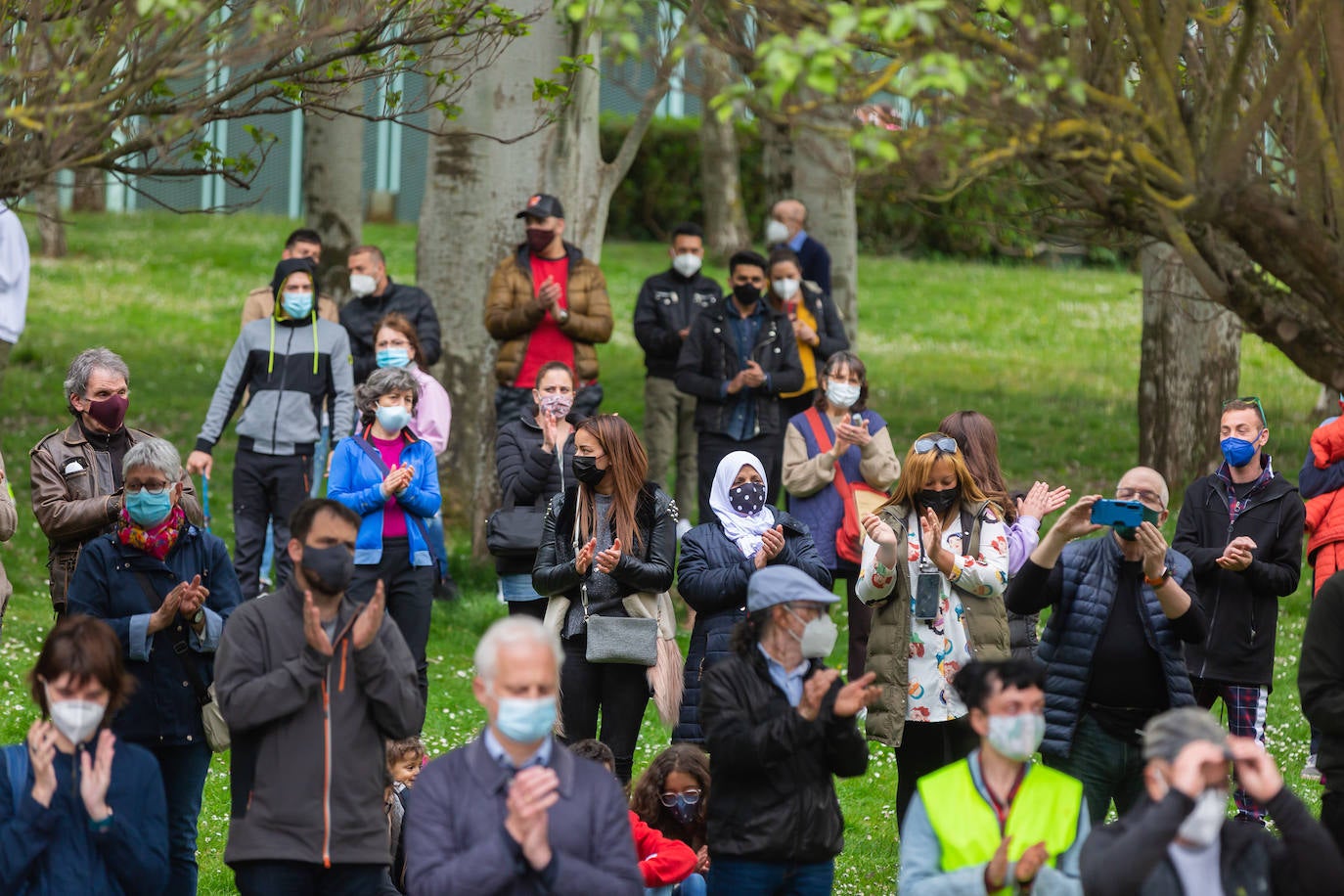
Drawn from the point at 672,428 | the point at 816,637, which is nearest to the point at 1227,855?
the point at 816,637

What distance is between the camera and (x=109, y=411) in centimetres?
772

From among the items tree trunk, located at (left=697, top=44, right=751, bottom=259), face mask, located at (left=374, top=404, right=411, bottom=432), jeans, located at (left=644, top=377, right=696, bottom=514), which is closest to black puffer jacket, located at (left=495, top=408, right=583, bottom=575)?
face mask, located at (left=374, top=404, right=411, bottom=432)

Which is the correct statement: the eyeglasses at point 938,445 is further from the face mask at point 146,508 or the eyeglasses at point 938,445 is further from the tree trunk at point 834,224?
the tree trunk at point 834,224

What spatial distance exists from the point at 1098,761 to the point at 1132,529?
38.5 inches

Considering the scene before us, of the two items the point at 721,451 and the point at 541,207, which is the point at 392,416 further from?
A: the point at 721,451

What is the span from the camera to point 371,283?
1155 cm

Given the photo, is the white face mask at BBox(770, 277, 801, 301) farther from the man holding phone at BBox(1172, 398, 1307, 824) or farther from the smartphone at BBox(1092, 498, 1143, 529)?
the smartphone at BBox(1092, 498, 1143, 529)

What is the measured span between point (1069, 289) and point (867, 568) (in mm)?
22194

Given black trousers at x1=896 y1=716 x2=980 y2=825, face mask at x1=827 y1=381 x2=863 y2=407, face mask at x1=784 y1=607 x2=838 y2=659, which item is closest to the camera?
face mask at x1=784 y1=607 x2=838 y2=659

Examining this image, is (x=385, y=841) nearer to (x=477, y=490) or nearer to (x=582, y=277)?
(x=582, y=277)

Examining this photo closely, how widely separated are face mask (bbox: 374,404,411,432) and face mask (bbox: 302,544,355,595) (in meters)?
2.82

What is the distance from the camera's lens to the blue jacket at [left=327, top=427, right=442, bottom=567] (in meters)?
8.55

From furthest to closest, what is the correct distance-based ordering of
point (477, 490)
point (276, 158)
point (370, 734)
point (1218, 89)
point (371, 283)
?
point (276, 158) → point (477, 490) → point (371, 283) → point (1218, 89) → point (370, 734)

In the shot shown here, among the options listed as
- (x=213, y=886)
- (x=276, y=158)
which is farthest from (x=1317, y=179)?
(x=276, y=158)
